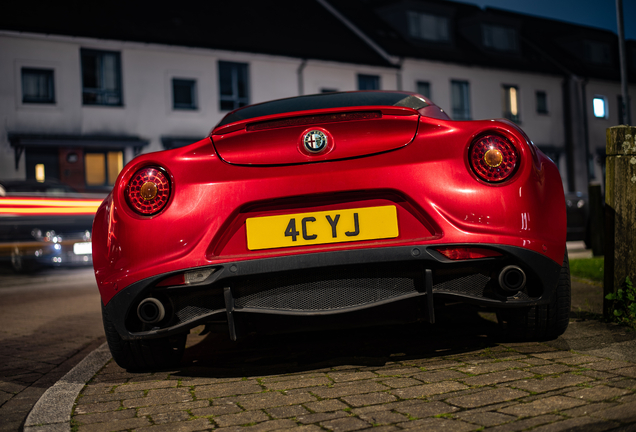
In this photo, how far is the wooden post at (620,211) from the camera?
3857 mm

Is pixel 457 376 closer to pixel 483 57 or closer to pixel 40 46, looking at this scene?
pixel 40 46

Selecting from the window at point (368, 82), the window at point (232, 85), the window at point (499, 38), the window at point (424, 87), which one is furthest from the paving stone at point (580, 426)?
the window at point (499, 38)

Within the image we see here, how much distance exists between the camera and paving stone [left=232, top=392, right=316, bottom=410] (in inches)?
108

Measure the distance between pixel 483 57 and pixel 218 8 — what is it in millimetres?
12444

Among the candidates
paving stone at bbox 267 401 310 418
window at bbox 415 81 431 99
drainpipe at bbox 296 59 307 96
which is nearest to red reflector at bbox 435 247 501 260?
paving stone at bbox 267 401 310 418

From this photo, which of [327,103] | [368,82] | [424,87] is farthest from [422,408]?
[424,87]

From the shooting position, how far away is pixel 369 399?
2.72 meters

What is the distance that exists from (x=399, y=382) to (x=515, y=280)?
669 mm

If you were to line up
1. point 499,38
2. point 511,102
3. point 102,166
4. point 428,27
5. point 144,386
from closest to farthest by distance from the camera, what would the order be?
point 144,386 → point 102,166 → point 428,27 → point 511,102 → point 499,38

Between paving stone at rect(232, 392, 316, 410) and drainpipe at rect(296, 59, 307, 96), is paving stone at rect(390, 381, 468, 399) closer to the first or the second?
paving stone at rect(232, 392, 316, 410)

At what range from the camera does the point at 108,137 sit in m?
21.2

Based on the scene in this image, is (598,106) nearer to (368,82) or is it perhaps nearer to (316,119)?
(368,82)

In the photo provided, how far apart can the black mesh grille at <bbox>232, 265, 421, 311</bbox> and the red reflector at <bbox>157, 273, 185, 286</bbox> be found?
23 cm

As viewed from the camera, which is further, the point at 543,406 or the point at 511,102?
the point at 511,102
